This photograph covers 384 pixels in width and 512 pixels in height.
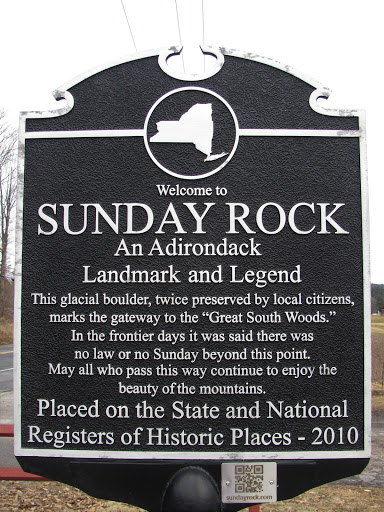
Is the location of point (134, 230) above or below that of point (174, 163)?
below

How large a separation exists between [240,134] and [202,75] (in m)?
0.38

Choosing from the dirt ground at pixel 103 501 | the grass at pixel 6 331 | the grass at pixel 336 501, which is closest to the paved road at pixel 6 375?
the dirt ground at pixel 103 501

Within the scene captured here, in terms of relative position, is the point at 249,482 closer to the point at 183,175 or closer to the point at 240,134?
the point at 183,175

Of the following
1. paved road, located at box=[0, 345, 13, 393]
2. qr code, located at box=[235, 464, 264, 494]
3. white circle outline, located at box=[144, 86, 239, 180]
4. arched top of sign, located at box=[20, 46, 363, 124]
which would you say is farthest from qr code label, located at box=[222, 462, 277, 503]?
paved road, located at box=[0, 345, 13, 393]

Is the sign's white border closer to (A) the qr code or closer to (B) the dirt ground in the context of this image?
(A) the qr code

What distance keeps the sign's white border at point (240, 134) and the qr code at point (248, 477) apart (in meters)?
0.05

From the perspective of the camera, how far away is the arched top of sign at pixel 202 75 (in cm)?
244

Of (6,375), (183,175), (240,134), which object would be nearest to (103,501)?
(183,175)

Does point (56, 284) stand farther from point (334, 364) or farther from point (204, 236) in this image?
point (334, 364)

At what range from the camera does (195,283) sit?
2.37m

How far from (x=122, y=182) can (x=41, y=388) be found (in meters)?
1.15

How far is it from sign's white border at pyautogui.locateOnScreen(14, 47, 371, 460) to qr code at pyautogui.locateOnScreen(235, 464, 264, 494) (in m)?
0.05

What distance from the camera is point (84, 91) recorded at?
2508 millimetres

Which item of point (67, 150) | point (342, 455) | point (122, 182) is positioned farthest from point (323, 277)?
point (67, 150)
